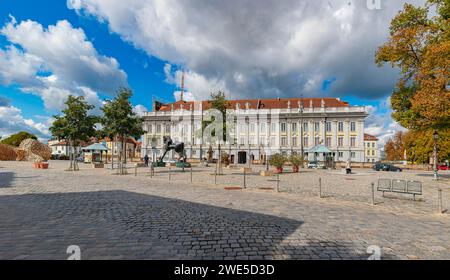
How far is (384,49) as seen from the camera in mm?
20406

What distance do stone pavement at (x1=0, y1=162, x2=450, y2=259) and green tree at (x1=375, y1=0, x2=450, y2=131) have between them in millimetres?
11961

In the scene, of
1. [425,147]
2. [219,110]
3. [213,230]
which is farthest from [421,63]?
[425,147]

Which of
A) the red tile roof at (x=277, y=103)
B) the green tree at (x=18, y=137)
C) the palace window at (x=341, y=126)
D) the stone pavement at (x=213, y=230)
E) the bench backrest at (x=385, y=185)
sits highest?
the red tile roof at (x=277, y=103)

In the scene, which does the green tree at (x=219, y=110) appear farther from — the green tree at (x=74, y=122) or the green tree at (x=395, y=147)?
the green tree at (x=395, y=147)

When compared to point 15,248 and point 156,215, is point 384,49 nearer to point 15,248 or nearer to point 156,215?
point 156,215

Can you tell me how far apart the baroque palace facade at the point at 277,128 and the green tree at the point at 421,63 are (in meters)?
33.0

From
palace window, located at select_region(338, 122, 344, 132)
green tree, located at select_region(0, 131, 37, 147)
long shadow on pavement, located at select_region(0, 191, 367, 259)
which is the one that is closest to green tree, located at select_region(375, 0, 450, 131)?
long shadow on pavement, located at select_region(0, 191, 367, 259)

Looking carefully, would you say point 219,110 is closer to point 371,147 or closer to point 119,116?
point 119,116

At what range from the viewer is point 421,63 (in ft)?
57.8

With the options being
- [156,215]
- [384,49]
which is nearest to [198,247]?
[156,215]

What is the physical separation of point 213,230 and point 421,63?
2117 cm

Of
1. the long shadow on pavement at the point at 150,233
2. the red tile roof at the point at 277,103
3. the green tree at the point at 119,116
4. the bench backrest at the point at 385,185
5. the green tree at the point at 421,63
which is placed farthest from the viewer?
the red tile roof at the point at 277,103

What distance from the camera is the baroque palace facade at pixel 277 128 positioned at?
2234 inches

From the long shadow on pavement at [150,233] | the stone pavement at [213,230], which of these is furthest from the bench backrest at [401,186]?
the long shadow on pavement at [150,233]
